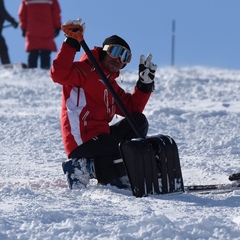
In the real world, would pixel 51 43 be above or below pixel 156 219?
above

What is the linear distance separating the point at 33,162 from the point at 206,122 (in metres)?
2.69

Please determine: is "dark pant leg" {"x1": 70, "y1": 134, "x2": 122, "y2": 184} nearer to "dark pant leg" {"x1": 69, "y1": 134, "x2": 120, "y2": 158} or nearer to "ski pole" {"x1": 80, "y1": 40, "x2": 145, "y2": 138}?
"dark pant leg" {"x1": 69, "y1": 134, "x2": 120, "y2": 158}

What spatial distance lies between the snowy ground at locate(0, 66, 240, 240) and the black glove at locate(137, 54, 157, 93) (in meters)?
0.75

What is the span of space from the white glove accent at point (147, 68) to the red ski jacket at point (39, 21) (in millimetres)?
9065

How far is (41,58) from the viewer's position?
1447 cm

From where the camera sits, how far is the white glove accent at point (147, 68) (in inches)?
205

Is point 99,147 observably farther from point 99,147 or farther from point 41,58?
point 41,58

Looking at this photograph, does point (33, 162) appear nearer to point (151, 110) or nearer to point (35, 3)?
point (151, 110)

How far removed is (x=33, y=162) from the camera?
20.1ft

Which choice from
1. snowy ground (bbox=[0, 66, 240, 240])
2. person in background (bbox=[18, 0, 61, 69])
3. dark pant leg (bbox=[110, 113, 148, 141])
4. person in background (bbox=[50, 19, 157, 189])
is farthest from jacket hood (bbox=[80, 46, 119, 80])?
person in background (bbox=[18, 0, 61, 69])

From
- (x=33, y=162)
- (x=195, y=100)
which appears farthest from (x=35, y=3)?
(x=33, y=162)

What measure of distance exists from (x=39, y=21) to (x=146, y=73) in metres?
9.22

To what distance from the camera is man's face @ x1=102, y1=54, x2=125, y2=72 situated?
5.07m

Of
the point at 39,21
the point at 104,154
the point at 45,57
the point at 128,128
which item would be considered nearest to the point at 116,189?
the point at 104,154
